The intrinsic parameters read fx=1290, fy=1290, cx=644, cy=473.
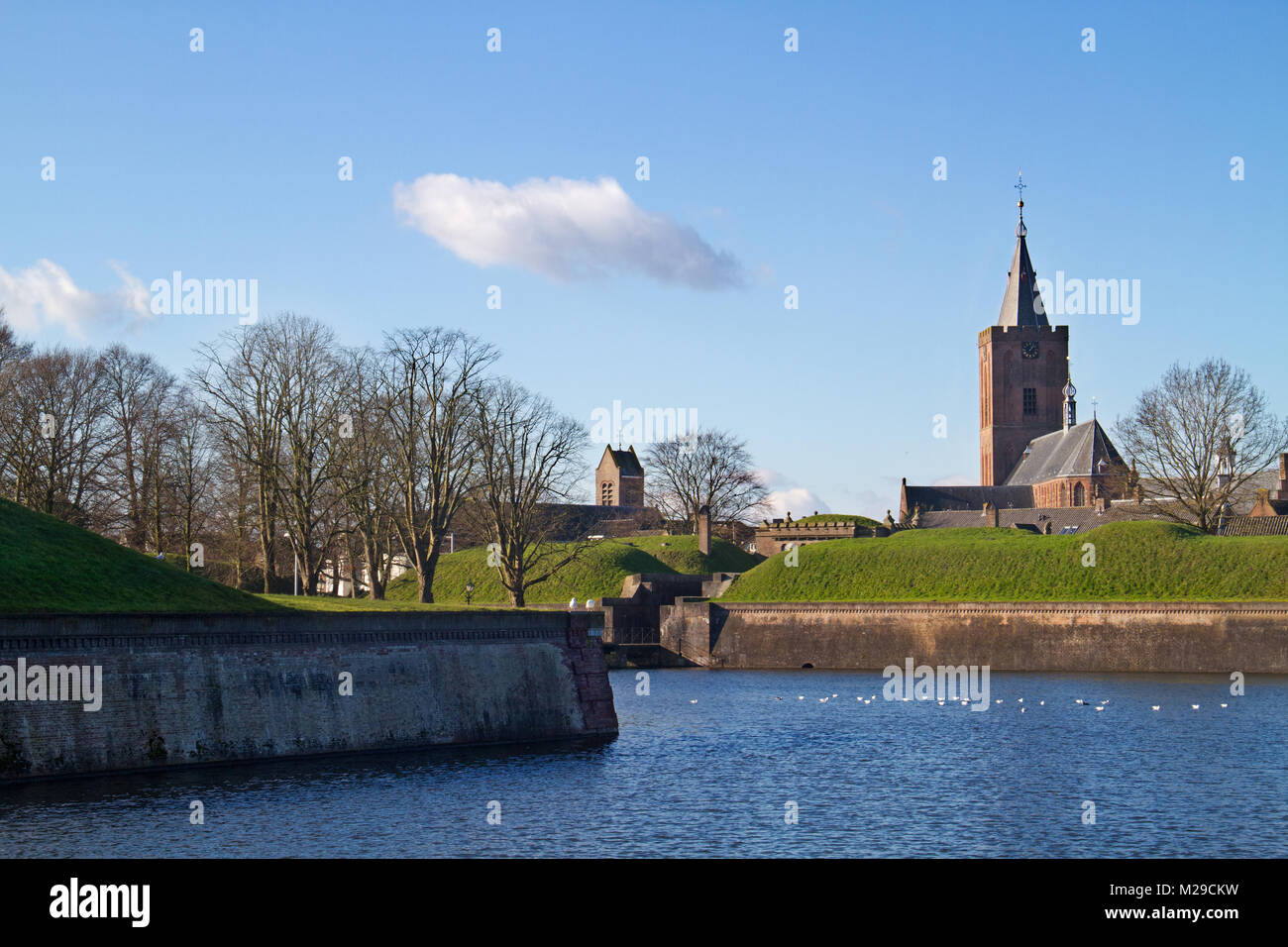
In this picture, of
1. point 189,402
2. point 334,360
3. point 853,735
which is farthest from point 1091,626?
point 189,402

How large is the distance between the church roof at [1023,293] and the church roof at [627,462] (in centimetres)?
4016

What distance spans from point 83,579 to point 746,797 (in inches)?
551

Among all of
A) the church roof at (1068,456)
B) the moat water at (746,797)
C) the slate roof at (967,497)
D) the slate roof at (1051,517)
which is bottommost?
the moat water at (746,797)

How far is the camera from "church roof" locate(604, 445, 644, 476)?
134 meters

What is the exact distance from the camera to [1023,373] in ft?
382

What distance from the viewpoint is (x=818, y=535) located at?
85188 millimetres

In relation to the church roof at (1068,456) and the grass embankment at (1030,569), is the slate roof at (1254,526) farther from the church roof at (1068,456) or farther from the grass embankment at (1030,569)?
the church roof at (1068,456)

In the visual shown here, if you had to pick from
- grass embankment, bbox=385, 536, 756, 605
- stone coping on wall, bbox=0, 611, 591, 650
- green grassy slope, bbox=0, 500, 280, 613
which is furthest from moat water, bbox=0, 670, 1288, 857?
grass embankment, bbox=385, 536, 756, 605

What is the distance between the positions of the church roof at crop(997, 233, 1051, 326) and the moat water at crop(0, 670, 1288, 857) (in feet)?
285

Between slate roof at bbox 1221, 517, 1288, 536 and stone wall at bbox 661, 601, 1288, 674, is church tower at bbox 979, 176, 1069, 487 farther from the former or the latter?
stone wall at bbox 661, 601, 1288, 674

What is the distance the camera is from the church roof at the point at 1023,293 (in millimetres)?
116125

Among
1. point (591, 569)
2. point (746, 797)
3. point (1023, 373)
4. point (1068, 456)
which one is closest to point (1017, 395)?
point (1023, 373)

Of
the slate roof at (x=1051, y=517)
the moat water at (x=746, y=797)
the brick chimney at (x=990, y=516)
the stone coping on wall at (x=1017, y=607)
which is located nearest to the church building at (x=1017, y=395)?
the slate roof at (x=1051, y=517)
